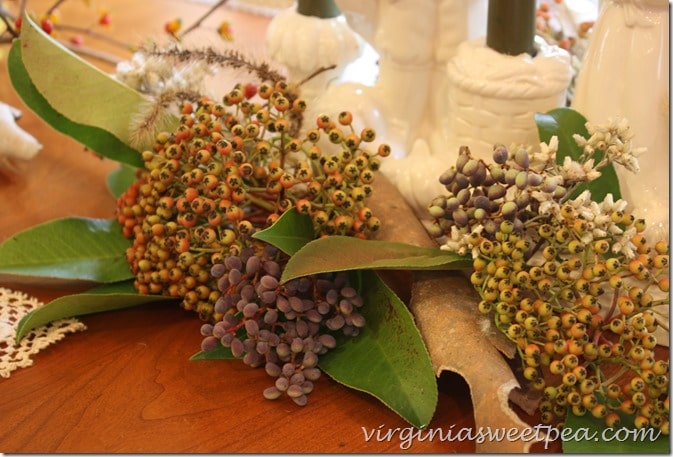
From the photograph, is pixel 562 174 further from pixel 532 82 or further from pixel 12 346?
pixel 12 346

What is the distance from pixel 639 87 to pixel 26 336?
0.50m

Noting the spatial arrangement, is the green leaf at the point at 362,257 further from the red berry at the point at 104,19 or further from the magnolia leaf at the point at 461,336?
the red berry at the point at 104,19

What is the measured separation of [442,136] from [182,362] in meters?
0.31

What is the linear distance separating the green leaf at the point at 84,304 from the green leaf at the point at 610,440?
1.07 ft

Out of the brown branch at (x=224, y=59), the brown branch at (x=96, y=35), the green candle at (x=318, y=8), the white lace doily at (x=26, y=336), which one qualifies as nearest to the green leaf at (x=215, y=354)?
the white lace doily at (x=26, y=336)

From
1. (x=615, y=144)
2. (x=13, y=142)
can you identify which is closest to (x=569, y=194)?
(x=615, y=144)

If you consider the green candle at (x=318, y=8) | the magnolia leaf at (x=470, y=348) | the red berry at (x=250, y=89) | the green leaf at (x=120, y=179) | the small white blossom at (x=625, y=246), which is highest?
the green candle at (x=318, y=8)

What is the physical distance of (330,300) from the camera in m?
0.58

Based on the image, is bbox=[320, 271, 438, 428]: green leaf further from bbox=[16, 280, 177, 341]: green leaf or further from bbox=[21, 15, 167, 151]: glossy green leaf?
bbox=[21, 15, 167, 151]: glossy green leaf

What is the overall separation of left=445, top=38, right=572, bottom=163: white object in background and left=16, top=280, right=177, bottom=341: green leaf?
0.28m

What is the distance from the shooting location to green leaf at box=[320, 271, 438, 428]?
21.3 inches

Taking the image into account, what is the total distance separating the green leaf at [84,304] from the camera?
2.11 feet

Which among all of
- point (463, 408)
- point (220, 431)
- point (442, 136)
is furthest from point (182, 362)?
point (442, 136)

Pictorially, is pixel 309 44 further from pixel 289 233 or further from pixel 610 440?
pixel 610 440
